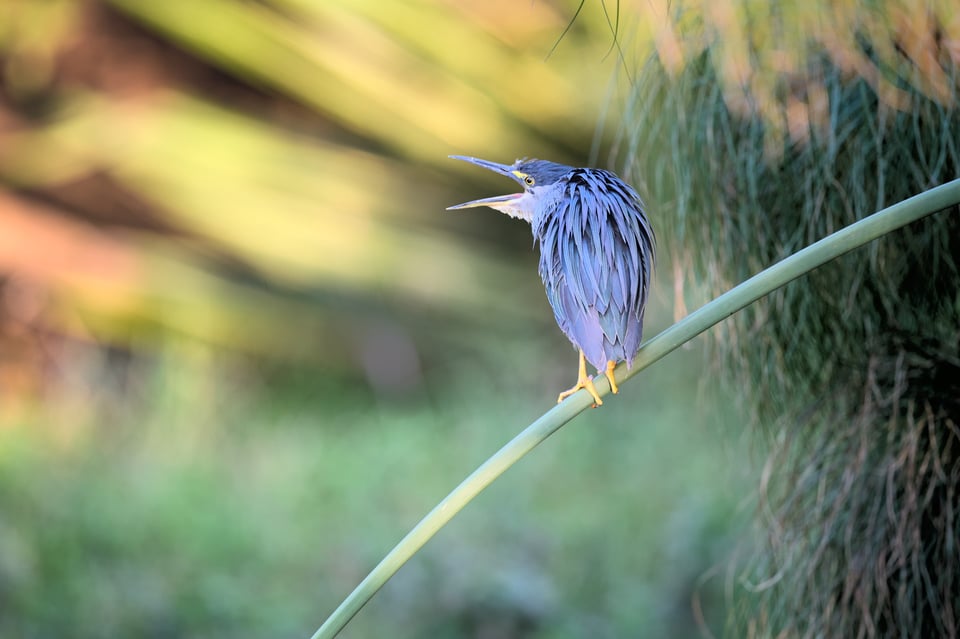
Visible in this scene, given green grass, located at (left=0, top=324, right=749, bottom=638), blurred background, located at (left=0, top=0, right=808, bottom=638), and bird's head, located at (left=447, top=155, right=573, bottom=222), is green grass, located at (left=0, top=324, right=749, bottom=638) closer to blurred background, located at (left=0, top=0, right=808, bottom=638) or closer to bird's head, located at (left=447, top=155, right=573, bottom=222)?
blurred background, located at (left=0, top=0, right=808, bottom=638)

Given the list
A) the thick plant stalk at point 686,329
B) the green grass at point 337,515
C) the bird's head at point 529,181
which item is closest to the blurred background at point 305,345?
the green grass at point 337,515

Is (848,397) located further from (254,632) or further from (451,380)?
(451,380)

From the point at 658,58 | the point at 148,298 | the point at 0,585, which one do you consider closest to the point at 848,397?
the point at 658,58

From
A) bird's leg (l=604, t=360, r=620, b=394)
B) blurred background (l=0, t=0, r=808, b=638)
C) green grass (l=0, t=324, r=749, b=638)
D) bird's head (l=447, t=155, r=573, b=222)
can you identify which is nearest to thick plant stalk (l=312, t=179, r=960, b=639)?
bird's leg (l=604, t=360, r=620, b=394)

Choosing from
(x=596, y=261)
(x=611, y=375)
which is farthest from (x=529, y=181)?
(x=611, y=375)

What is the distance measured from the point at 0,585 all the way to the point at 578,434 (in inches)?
49.2

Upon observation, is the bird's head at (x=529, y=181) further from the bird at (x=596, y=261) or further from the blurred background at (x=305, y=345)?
the blurred background at (x=305, y=345)

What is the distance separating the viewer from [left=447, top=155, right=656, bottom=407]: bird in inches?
28.3

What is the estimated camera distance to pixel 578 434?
2.49m

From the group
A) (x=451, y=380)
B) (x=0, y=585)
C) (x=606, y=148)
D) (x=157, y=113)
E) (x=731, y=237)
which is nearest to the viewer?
(x=731, y=237)

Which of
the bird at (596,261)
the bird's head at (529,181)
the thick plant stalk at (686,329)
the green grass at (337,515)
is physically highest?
the green grass at (337,515)

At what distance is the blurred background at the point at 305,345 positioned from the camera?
6.31 ft

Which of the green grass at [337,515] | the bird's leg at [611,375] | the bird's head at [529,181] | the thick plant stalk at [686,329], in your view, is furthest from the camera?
the green grass at [337,515]

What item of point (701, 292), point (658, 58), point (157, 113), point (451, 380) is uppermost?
point (157, 113)
